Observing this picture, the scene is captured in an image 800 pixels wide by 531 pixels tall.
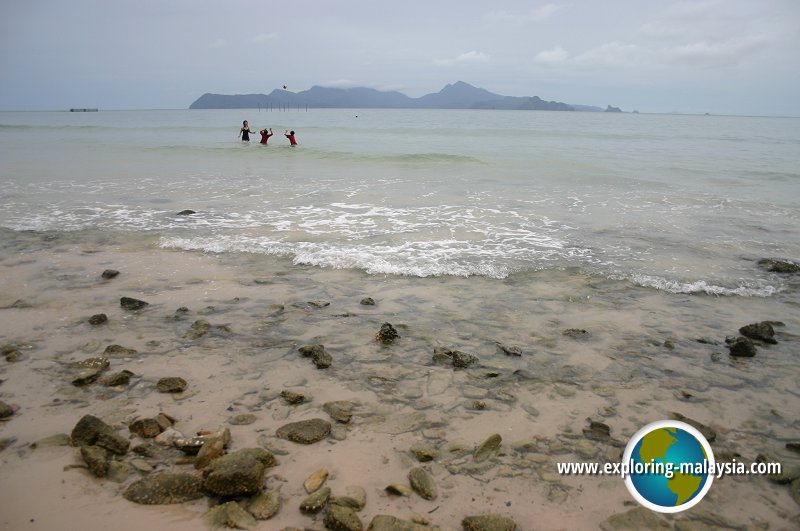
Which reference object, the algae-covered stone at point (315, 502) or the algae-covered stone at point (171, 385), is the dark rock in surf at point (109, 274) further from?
the algae-covered stone at point (315, 502)

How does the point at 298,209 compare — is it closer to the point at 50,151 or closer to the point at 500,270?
the point at 500,270

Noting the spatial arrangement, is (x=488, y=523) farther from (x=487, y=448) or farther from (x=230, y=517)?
(x=230, y=517)

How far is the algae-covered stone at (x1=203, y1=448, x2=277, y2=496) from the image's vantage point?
2.82m

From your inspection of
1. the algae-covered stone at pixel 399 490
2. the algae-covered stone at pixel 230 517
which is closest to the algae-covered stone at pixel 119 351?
the algae-covered stone at pixel 230 517

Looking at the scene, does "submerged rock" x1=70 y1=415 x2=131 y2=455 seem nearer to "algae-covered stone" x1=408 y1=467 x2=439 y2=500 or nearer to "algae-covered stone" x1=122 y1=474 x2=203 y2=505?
"algae-covered stone" x1=122 y1=474 x2=203 y2=505

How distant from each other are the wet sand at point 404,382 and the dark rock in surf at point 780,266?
1.06 metres

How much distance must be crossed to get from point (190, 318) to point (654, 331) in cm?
549

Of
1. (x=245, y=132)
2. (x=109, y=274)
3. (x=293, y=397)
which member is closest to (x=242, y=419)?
(x=293, y=397)

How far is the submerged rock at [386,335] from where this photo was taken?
16.2 feet

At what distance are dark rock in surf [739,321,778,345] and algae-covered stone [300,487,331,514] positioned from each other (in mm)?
5060

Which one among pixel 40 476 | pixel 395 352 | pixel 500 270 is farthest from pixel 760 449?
pixel 40 476

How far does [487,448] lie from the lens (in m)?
3.33

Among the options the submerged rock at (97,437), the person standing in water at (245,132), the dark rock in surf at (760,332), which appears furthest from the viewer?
the person standing in water at (245,132)

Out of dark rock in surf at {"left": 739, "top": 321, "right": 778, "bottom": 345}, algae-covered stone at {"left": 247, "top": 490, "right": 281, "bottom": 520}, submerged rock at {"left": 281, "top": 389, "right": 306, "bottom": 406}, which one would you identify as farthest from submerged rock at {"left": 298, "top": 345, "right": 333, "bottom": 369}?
dark rock in surf at {"left": 739, "top": 321, "right": 778, "bottom": 345}
